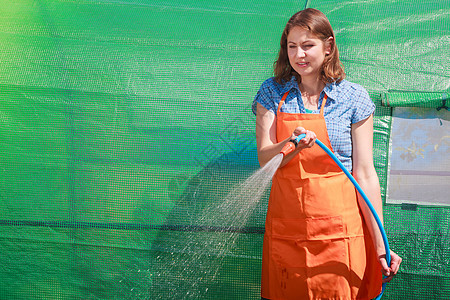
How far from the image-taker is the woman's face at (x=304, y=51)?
7.54 feet

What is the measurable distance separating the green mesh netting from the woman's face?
3.06ft

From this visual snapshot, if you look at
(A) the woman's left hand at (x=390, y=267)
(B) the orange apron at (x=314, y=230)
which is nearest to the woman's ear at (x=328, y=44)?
(B) the orange apron at (x=314, y=230)

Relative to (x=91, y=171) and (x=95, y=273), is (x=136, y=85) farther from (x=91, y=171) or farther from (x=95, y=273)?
(x=95, y=273)

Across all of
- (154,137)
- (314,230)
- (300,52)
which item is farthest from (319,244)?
(154,137)

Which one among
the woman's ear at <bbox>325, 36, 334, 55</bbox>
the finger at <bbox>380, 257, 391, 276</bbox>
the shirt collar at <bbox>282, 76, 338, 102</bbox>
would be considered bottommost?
the finger at <bbox>380, 257, 391, 276</bbox>

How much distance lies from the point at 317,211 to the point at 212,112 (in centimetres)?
121

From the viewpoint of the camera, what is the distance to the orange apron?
2266 millimetres

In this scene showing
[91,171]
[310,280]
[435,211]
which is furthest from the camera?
[91,171]

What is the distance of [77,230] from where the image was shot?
328cm

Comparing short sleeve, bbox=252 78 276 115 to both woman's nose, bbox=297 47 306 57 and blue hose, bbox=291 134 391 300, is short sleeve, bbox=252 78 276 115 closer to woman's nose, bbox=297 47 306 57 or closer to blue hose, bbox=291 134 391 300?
woman's nose, bbox=297 47 306 57

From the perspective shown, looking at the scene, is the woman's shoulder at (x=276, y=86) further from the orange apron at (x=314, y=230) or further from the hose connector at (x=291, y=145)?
the hose connector at (x=291, y=145)

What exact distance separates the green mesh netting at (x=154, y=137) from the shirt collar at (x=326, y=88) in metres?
0.89

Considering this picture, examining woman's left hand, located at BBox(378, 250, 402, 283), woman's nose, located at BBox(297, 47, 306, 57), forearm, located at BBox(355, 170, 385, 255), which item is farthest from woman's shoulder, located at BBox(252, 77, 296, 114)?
woman's left hand, located at BBox(378, 250, 402, 283)

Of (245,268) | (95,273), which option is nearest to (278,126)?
(245,268)
